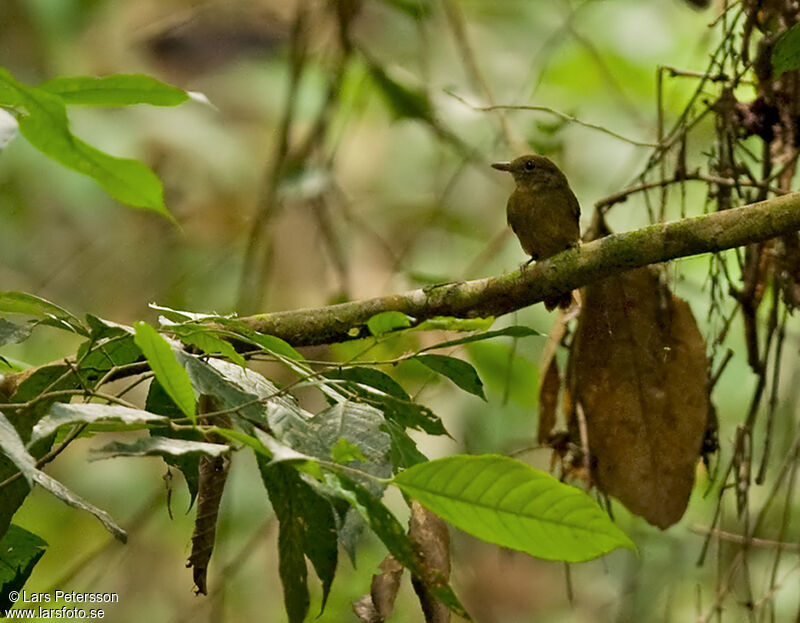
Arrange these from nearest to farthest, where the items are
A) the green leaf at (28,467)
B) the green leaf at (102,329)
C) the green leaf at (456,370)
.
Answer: the green leaf at (28,467) → the green leaf at (102,329) → the green leaf at (456,370)

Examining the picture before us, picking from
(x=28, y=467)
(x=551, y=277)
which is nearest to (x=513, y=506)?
(x=28, y=467)

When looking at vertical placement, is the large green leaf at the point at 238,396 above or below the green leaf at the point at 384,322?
below

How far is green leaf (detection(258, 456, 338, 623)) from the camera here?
1.10m

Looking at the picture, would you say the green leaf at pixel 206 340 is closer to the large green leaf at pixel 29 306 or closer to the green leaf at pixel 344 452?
the large green leaf at pixel 29 306

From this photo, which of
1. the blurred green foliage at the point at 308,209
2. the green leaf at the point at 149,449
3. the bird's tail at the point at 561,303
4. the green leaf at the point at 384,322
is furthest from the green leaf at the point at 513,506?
the blurred green foliage at the point at 308,209

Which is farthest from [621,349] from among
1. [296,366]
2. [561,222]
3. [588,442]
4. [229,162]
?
[229,162]

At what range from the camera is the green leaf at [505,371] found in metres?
2.57

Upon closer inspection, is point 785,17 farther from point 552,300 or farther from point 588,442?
point 588,442

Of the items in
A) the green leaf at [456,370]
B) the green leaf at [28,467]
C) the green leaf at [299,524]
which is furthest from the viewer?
the green leaf at [456,370]

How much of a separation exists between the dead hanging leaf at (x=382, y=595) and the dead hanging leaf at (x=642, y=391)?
760mm

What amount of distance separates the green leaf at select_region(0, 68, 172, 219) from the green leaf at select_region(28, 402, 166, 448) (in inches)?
10.9

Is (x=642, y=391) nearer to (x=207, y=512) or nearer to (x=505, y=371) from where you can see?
(x=505, y=371)

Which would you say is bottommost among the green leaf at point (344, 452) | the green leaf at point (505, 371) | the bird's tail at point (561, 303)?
the green leaf at point (344, 452)

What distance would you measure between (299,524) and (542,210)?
1352 millimetres
